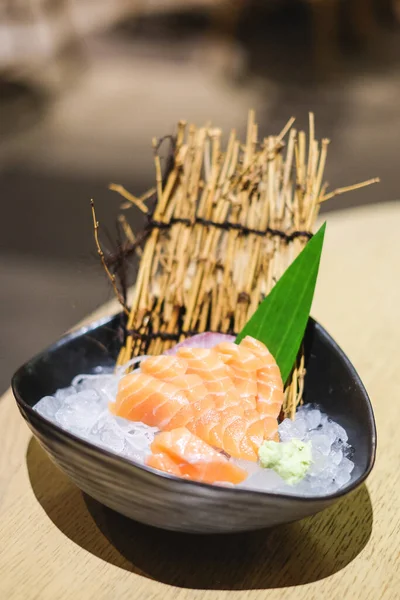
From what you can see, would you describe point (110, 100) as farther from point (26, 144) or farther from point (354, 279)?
point (354, 279)

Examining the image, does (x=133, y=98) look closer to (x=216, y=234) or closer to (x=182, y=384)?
(x=216, y=234)

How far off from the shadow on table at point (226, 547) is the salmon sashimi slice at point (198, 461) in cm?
11

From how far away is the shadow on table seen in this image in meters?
0.81

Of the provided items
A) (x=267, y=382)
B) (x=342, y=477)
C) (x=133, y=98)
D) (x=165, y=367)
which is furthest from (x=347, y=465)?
(x=133, y=98)

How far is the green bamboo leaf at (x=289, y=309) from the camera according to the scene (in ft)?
3.21

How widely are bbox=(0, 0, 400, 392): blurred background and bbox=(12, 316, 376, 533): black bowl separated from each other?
0.48 metres

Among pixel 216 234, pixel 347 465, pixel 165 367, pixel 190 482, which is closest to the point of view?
pixel 190 482

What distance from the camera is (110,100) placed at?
4.31 meters

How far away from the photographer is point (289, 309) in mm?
991

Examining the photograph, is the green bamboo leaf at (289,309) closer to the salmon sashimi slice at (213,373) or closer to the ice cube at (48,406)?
the salmon sashimi slice at (213,373)

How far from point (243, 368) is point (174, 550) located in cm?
24

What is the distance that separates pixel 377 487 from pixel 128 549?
13.4 inches

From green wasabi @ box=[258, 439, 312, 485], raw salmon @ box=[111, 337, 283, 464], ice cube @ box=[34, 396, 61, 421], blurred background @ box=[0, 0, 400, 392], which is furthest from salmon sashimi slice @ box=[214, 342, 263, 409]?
blurred background @ box=[0, 0, 400, 392]

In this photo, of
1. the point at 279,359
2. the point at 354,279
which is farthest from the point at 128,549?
the point at 354,279
